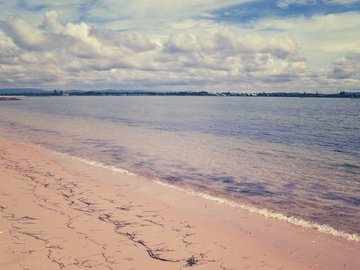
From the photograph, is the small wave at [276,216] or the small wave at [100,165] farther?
the small wave at [100,165]

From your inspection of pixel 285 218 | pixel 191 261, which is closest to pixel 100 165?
pixel 285 218

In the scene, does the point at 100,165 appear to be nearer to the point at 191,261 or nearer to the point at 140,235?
the point at 140,235

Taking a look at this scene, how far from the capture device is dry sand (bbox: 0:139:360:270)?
6953mm

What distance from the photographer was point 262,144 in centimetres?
3091

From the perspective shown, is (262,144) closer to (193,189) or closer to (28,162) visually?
(193,189)

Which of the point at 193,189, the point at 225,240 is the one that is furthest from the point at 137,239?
the point at 193,189

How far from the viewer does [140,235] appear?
829cm

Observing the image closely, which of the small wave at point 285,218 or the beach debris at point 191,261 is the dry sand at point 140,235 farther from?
the small wave at point 285,218

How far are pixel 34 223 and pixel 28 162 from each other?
1055 cm

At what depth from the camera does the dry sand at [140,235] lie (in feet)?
22.8

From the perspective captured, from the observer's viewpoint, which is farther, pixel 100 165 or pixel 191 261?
pixel 100 165

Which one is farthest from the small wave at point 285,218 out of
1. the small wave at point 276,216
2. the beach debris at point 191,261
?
the beach debris at point 191,261

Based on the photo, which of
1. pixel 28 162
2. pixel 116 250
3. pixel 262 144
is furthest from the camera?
pixel 262 144

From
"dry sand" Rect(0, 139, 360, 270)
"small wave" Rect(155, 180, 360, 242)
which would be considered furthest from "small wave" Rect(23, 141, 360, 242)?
"dry sand" Rect(0, 139, 360, 270)
